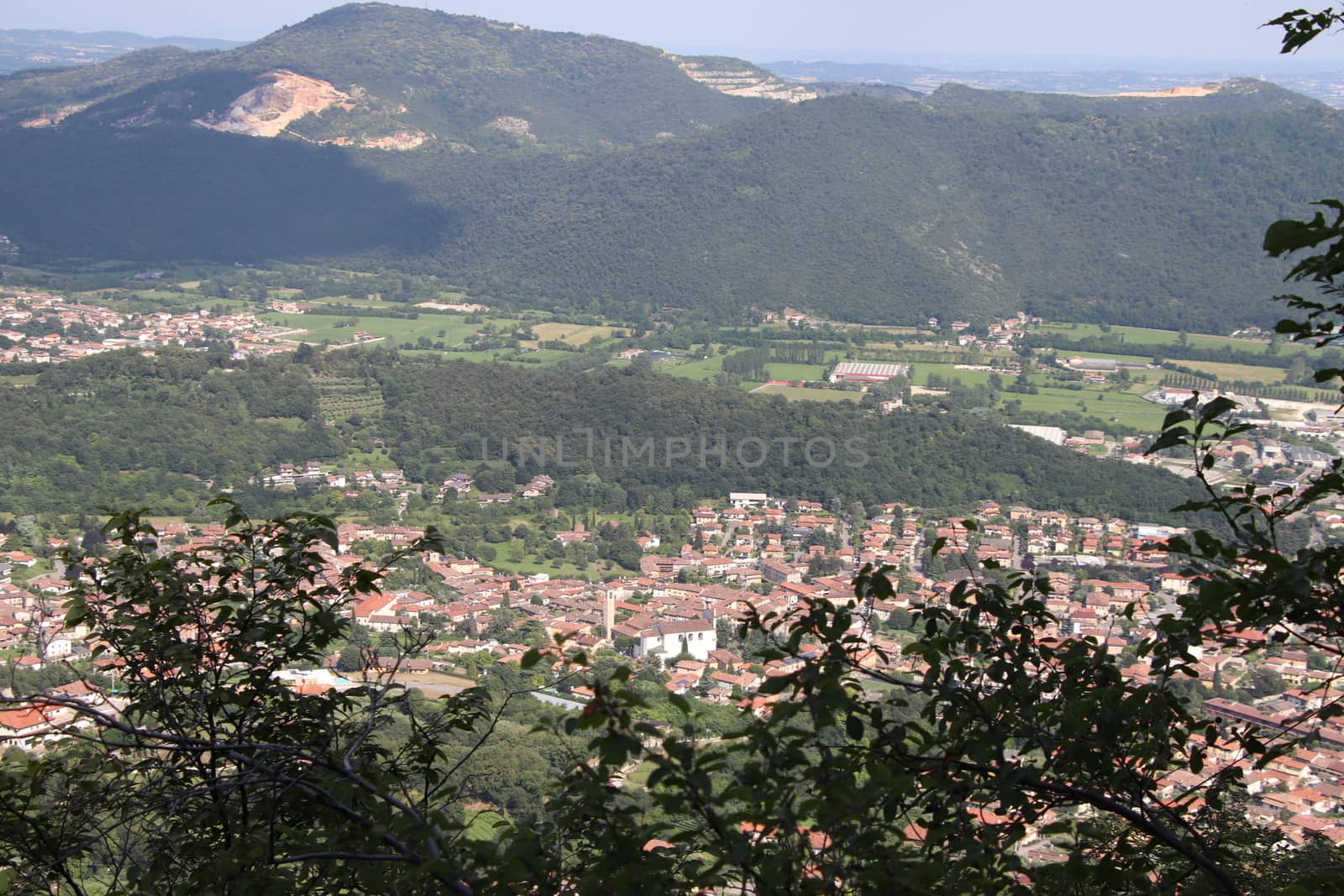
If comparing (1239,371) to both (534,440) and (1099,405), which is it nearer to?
(1099,405)

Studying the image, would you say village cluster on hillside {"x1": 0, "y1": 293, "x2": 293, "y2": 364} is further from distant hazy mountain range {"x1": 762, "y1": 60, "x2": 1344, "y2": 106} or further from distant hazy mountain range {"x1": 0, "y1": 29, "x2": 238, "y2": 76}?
distant hazy mountain range {"x1": 762, "y1": 60, "x2": 1344, "y2": 106}

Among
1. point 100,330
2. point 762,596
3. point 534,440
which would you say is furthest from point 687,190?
point 762,596

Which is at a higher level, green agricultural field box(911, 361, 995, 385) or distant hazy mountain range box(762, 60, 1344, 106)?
distant hazy mountain range box(762, 60, 1344, 106)

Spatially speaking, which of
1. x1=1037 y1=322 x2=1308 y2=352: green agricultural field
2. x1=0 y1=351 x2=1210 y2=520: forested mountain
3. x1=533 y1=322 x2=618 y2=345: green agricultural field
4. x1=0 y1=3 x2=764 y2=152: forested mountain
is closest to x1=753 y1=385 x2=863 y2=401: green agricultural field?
x1=0 y1=351 x2=1210 y2=520: forested mountain

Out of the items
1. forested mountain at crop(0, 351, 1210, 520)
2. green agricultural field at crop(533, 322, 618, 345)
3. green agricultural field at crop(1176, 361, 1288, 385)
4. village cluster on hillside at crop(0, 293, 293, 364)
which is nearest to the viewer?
forested mountain at crop(0, 351, 1210, 520)

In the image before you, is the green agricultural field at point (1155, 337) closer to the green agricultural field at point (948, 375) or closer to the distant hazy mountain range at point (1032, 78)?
the green agricultural field at point (948, 375)

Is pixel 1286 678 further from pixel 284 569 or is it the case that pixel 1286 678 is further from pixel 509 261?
pixel 509 261

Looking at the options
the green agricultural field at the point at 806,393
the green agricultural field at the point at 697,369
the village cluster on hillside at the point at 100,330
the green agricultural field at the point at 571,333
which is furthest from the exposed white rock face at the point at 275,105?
the green agricultural field at the point at 806,393
